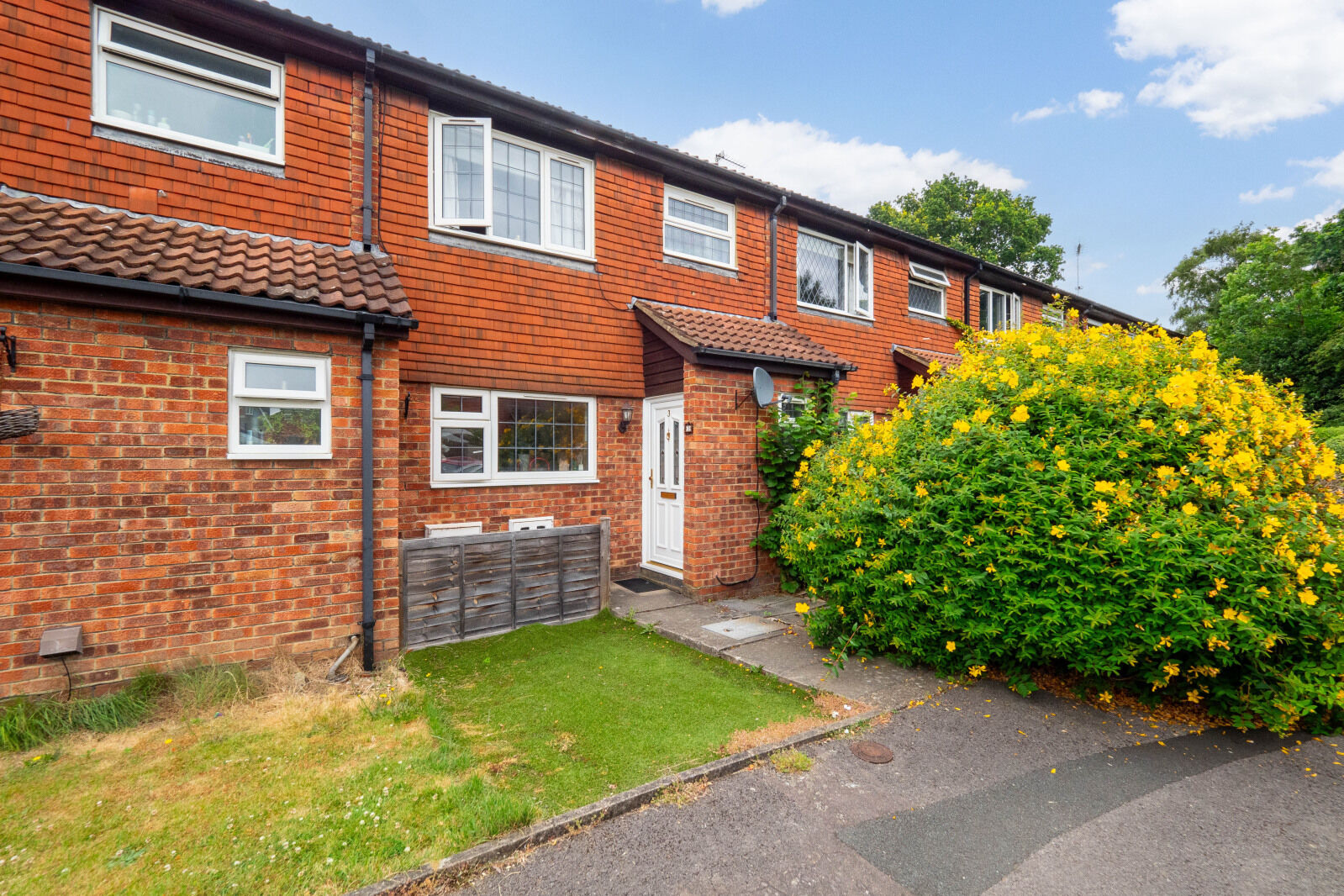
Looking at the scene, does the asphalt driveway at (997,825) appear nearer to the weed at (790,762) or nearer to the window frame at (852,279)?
the weed at (790,762)

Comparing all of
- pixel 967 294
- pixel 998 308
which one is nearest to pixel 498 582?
pixel 967 294

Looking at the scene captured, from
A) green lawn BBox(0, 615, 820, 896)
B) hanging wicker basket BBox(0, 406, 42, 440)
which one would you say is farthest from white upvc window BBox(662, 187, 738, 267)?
hanging wicker basket BBox(0, 406, 42, 440)

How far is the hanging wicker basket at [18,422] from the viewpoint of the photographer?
3711 mm

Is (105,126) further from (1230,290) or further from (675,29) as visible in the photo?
(1230,290)

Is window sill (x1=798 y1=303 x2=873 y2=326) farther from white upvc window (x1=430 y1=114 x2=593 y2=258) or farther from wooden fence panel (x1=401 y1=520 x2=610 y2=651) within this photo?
wooden fence panel (x1=401 y1=520 x2=610 y2=651)

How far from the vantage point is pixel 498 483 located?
6934mm

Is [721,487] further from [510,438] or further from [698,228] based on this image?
[698,228]

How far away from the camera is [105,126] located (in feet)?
16.7

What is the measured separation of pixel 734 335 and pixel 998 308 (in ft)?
31.4

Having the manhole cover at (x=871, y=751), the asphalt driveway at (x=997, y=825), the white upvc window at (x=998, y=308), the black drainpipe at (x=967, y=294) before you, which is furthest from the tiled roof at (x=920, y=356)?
the manhole cover at (x=871, y=751)

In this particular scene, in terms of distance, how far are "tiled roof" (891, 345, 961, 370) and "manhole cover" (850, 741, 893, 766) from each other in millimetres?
8428

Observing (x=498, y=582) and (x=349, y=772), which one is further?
(x=498, y=582)

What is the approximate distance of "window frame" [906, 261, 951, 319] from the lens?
39.3 ft

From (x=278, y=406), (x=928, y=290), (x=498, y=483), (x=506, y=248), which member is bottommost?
(x=498, y=483)
